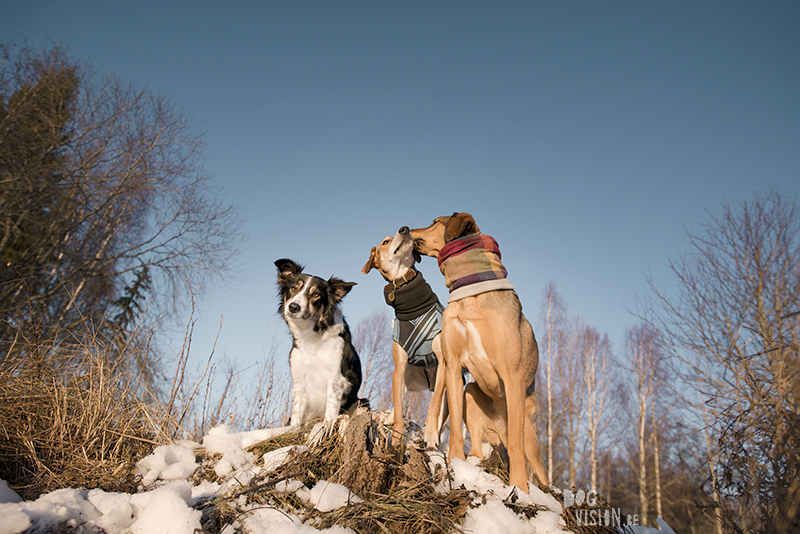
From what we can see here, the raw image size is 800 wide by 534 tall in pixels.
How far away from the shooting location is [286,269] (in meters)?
5.26

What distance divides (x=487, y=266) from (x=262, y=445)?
2377 mm

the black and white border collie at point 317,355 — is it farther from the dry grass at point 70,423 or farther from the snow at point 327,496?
the snow at point 327,496

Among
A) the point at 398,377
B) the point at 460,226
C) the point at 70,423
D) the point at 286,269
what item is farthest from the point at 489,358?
the point at 70,423

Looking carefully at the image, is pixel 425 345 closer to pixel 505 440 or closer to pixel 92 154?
pixel 505 440

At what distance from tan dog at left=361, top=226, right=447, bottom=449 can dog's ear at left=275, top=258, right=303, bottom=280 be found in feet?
3.46

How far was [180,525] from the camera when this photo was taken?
1.94m

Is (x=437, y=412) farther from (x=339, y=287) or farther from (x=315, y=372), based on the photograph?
(x=339, y=287)

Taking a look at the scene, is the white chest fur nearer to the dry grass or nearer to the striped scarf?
the dry grass

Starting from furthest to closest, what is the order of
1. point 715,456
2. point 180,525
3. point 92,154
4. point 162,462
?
point 92,154 < point 162,462 < point 715,456 < point 180,525

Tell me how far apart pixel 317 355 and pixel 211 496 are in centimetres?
223

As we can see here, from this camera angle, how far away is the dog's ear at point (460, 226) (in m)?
3.62

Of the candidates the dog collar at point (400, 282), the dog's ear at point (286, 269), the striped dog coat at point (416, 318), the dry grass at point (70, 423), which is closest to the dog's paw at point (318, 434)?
the dry grass at point (70, 423)

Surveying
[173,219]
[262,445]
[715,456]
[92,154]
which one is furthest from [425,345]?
[92,154]

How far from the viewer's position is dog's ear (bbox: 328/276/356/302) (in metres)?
5.07
